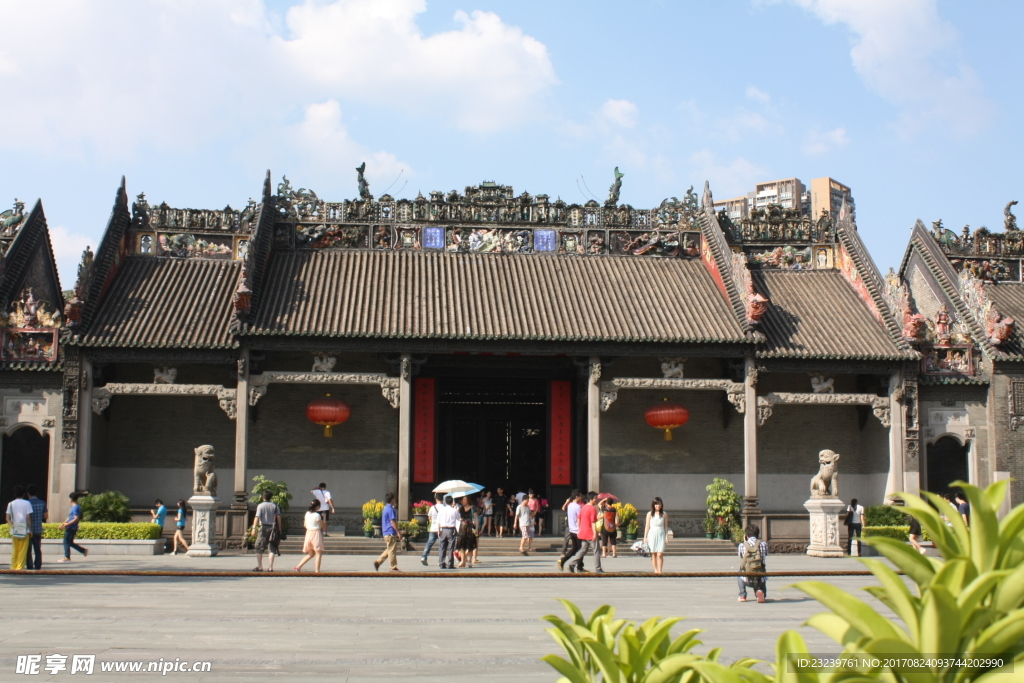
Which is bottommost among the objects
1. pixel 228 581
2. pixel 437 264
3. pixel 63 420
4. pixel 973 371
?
pixel 228 581

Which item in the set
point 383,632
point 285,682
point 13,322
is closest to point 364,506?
point 13,322

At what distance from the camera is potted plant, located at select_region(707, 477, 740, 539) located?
2294 cm

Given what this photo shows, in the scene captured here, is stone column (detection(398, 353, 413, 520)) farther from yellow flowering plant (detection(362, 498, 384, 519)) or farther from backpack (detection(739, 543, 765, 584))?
backpack (detection(739, 543, 765, 584))

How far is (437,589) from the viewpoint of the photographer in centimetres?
1450

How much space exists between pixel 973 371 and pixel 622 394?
8.49m

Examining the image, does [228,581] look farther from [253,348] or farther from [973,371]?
[973,371]

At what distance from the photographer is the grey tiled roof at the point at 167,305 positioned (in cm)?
2241

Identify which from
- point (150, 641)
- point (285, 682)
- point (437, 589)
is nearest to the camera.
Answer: point (285, 682)

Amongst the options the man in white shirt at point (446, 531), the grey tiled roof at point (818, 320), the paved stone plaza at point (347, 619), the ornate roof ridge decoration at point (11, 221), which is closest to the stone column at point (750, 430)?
the grey tiled roof at point (818, 320)

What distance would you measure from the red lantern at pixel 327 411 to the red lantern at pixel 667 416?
7.20 m

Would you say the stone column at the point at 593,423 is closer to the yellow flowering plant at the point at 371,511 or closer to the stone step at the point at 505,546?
the stone step at the point at 505,546

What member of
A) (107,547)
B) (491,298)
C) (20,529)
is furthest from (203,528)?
(491,298)

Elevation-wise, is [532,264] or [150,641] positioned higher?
[532,264]

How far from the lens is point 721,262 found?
25.5 metres
